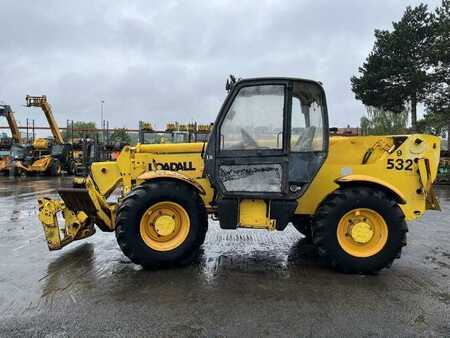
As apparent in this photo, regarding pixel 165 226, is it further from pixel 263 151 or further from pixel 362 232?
pixel 362 232

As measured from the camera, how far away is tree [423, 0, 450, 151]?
23.6 metres

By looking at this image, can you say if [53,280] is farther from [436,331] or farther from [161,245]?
[436,331]

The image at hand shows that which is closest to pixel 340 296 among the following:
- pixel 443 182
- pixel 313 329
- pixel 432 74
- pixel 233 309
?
pixel 313 329

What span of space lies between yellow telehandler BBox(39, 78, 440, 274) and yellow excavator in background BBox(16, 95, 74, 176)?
22.9 metres

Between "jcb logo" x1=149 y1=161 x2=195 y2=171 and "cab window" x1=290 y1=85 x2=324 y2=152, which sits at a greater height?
"cab window" x1=290 y1=85 x2=324 y2=152

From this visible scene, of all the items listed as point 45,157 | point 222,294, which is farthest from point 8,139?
point 222,294

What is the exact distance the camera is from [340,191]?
5.62 meters

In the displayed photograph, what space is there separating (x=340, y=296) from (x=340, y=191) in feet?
4.66

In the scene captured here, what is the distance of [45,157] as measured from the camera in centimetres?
2714

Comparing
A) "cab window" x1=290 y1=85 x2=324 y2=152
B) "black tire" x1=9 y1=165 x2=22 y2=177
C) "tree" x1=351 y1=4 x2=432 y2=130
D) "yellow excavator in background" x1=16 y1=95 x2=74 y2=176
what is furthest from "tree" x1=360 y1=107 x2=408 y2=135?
"cab window" x1=290 y1=85 x2=324 y2=152

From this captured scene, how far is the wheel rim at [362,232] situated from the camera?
18.3ft

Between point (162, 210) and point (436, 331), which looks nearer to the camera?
point (436, 331)

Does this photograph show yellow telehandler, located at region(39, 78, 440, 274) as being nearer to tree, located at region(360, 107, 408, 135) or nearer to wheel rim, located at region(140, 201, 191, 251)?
wheel rim, located at region(140, 201, 191, 251)

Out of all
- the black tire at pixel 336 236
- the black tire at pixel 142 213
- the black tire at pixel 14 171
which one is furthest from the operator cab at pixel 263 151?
the black tire at pixel 14 171
